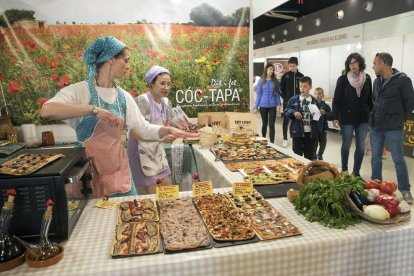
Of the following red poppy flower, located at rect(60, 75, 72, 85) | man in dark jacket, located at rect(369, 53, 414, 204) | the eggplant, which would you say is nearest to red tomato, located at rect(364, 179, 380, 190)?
the eggplant

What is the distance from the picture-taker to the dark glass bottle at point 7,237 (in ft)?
4.09

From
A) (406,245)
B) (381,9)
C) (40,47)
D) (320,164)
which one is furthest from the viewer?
(381,9)

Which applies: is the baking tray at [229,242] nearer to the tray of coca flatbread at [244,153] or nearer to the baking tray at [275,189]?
the baking tray at [275,189]

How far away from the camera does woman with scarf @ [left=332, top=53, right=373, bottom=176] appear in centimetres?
444

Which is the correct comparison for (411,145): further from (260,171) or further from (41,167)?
(41,167)

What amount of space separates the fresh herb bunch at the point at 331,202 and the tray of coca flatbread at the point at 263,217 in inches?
6.0

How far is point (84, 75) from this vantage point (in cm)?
452

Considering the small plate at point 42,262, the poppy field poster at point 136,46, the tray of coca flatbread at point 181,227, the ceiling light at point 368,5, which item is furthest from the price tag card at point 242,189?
the ceiling light at point 368,5

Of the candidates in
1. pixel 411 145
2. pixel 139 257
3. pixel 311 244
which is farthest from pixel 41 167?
pixel 411 145

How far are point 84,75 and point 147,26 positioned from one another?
1092 mm

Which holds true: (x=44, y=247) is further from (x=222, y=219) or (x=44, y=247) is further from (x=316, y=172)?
(x=316, y=172)

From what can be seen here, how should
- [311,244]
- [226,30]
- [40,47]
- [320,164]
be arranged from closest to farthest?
[311,244], [320,164], [40,47], [226,30]

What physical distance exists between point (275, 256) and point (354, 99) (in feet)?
12.0

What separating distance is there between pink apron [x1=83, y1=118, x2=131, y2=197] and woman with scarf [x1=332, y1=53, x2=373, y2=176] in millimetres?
3442
